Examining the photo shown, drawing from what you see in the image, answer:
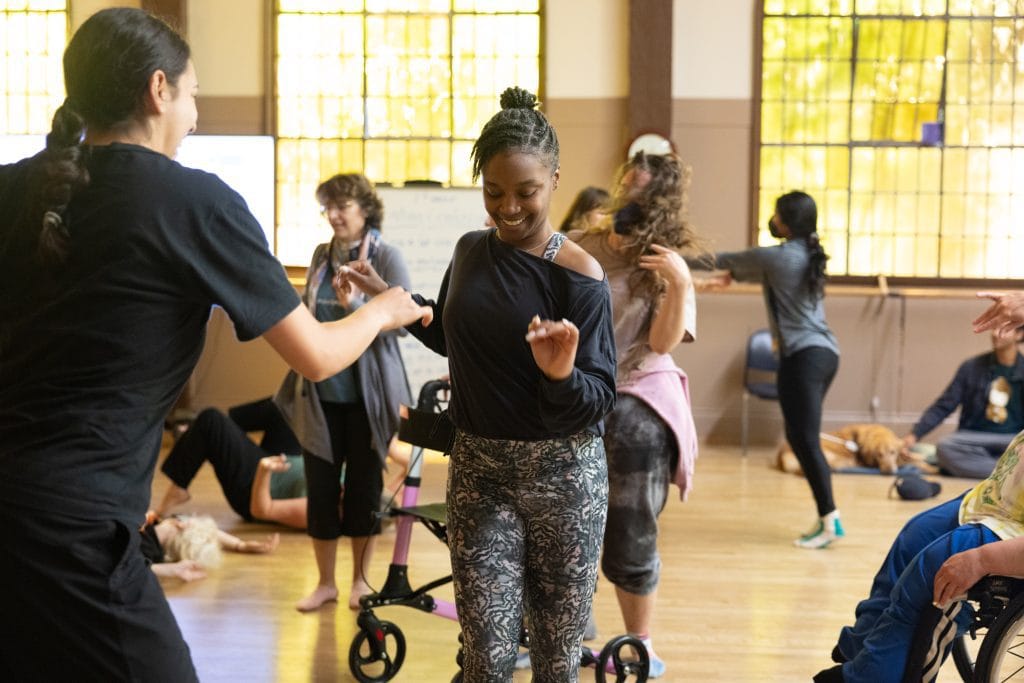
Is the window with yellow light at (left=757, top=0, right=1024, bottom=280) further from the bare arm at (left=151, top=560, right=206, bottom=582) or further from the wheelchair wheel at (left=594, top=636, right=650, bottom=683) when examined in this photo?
the wheelchair wheel at (left=594, top=636, right=650, bottom=683)

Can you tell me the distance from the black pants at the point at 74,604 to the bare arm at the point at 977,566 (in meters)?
1.84

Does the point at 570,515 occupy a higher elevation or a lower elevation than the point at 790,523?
higher

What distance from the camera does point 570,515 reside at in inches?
94.1

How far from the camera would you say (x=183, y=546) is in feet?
16.9

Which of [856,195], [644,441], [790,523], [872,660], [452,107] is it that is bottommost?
[790,523]

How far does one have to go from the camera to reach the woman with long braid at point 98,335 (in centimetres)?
167

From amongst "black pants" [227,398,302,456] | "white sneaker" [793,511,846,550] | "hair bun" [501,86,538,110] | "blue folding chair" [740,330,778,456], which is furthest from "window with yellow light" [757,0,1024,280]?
"hair bun" [501,86,538,110]

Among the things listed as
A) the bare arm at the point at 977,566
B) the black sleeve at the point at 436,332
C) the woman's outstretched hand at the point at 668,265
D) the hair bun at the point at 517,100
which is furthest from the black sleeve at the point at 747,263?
the hair bun at the point at 517,100

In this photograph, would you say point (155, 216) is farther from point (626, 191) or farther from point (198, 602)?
point (198, 602)

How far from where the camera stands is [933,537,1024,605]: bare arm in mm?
2771

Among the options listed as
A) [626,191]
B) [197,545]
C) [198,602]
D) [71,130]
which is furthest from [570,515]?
[197,545]

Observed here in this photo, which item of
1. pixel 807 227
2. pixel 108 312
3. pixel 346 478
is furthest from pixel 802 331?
pixel 108 312

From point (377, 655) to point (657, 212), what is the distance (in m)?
1.64

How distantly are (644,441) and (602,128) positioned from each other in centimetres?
569
